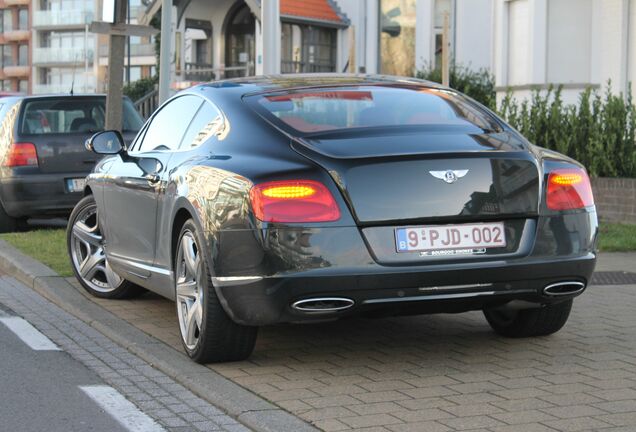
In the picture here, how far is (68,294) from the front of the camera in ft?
30.7

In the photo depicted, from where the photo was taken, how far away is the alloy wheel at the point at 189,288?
664 cm

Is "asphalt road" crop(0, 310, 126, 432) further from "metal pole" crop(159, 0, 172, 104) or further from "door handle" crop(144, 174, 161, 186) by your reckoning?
"metal pole" crop(159, 0, 172, 104)

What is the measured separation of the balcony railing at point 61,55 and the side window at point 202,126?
10387 cm

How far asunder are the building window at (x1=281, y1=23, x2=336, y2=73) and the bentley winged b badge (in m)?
30.6

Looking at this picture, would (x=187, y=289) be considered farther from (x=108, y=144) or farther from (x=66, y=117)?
(x=66, y=117)

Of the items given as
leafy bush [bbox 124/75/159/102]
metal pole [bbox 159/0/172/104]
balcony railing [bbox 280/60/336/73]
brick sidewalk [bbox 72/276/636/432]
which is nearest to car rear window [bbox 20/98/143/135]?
metal pole [bbox 159/0/172/104]

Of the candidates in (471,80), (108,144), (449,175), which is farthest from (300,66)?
(449,175)

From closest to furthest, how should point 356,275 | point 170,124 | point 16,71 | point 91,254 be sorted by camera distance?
point 356,275 < point 170,124 < point 91,254 < point 16,71

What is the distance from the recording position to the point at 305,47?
36.8 m

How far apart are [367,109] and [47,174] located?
824 centimetres

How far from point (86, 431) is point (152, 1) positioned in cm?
3432

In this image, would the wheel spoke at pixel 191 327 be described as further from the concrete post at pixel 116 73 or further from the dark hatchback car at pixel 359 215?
the concrete post at pixel 116 73

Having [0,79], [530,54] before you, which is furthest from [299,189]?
[0,79]

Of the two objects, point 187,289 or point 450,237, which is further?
point 187,289
